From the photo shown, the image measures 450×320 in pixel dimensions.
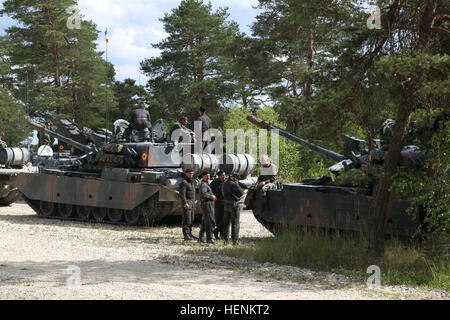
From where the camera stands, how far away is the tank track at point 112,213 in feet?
54.5

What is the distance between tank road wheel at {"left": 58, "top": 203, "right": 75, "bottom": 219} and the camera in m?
18.5

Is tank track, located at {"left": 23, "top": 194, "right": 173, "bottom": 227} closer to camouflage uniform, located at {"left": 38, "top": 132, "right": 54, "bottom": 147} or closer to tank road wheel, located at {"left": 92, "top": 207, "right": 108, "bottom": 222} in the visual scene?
tank road wheel, located at {"left": 92, "top": 207, "right": 108, "bottom": 222}

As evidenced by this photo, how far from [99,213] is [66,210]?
140cm

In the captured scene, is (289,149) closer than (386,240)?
No

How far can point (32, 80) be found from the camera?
133ft

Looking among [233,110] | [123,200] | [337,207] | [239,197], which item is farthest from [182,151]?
[233,110]

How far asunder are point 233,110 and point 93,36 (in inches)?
480

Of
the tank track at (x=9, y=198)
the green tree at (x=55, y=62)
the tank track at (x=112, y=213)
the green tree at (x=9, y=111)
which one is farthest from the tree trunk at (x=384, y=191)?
the green tree at (x=9, y=111)

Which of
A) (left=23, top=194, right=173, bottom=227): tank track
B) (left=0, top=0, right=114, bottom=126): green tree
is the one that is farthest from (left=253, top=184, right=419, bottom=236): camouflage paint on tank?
(left=0, top=0, right=114, bottom=126): green tree

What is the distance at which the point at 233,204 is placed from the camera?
13438 mm

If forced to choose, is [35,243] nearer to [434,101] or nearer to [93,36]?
[434,101]

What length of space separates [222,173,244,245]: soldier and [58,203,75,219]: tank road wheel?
627cm

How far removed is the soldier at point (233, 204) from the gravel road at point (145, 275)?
2.93ft

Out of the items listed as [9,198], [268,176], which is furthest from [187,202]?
[9,198]
